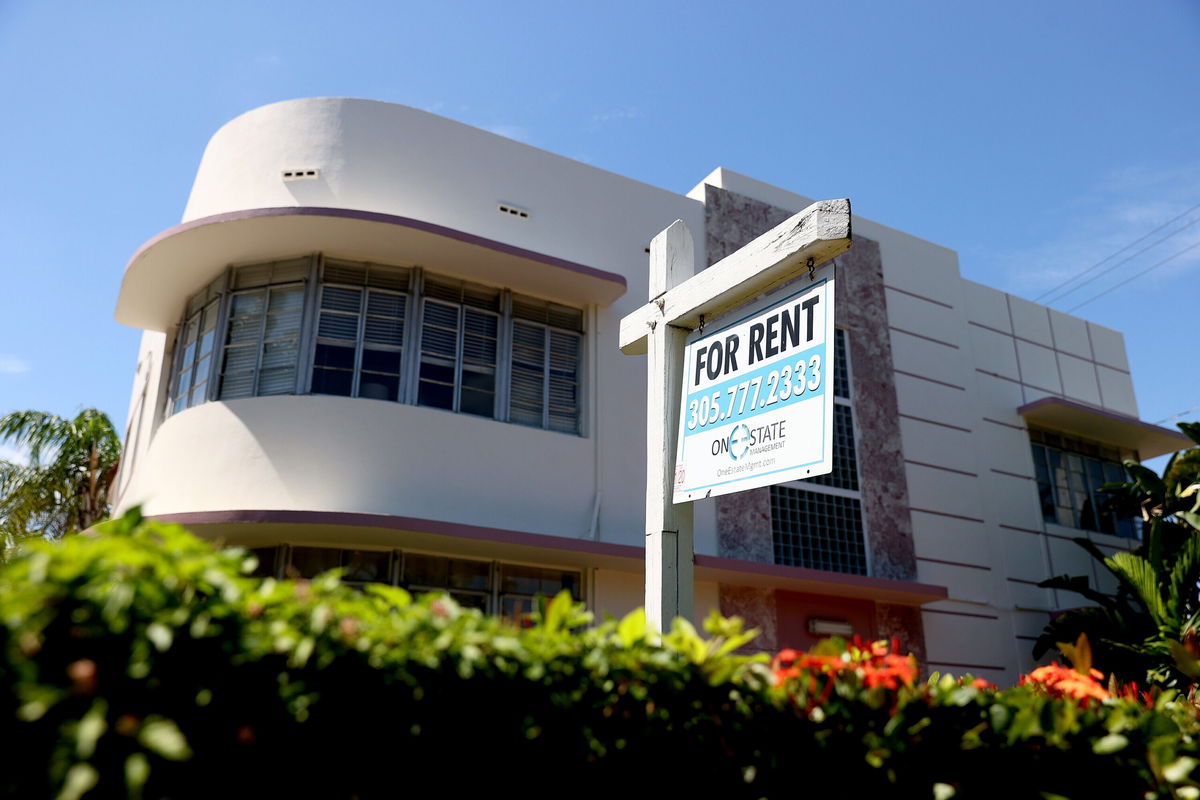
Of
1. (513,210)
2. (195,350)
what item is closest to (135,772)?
(195,350)

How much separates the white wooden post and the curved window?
5632 millimetres

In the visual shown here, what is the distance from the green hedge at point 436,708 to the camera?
211 centimetres

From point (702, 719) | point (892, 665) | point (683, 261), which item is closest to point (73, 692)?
point (702, 719)

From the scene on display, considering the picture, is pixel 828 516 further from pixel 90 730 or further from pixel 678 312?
pixel 90 730

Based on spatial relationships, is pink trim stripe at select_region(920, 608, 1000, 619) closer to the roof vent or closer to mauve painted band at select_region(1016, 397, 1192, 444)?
mauve painted band at select_region(1016, 397, 1192, 444)

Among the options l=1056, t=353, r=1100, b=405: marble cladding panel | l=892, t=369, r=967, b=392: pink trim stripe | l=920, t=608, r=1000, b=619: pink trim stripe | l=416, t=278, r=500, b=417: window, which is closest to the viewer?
l=416, t=278, r=500, b=417: window

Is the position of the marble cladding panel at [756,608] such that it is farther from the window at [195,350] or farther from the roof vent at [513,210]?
the window at [195,350]

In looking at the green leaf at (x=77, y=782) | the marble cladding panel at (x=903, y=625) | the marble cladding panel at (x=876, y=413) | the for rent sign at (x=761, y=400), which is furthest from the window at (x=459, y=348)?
the green leaf at (x=77, y=782)

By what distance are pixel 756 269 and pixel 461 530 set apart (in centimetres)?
568

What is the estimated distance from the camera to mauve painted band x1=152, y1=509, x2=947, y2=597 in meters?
10.1

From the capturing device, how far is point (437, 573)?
36.8 feet

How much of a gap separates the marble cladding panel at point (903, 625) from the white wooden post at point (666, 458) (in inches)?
351

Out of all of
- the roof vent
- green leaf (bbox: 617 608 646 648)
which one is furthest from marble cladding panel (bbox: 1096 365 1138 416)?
green leaf (bbox: 617 608 646 648)

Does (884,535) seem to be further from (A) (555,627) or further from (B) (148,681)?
(B) (148,681)
